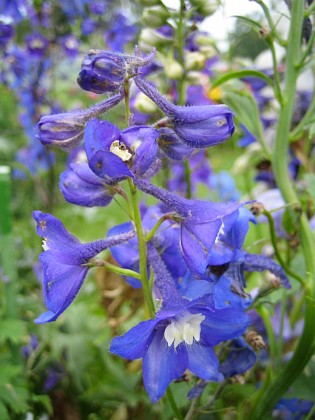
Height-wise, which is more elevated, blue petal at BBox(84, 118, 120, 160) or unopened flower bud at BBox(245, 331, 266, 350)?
blue petal at BBox(84, 118, 120, 160)

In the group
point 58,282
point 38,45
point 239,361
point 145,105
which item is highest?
point 38,45

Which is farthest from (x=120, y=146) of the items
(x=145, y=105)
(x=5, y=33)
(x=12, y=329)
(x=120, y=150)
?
(x=5, y=33)

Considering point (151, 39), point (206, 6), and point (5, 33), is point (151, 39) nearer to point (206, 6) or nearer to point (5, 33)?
point (206, 6)

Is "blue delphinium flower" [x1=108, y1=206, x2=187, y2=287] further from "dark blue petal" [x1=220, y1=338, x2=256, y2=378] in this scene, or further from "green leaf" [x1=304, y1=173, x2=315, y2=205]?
"green leaf" [x1=304, y1=173, x2=315, y2=205]

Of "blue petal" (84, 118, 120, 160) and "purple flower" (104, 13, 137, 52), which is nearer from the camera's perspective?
"blue petal" (84, 118, 120, 160)

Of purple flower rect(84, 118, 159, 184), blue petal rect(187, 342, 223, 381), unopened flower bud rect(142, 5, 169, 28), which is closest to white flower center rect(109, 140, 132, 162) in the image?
purple flower rect(84, 118, 159, 184)

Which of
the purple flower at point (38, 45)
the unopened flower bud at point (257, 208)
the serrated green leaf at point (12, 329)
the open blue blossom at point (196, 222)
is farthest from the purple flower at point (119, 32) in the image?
the open blue blossom at point (196, 222)
